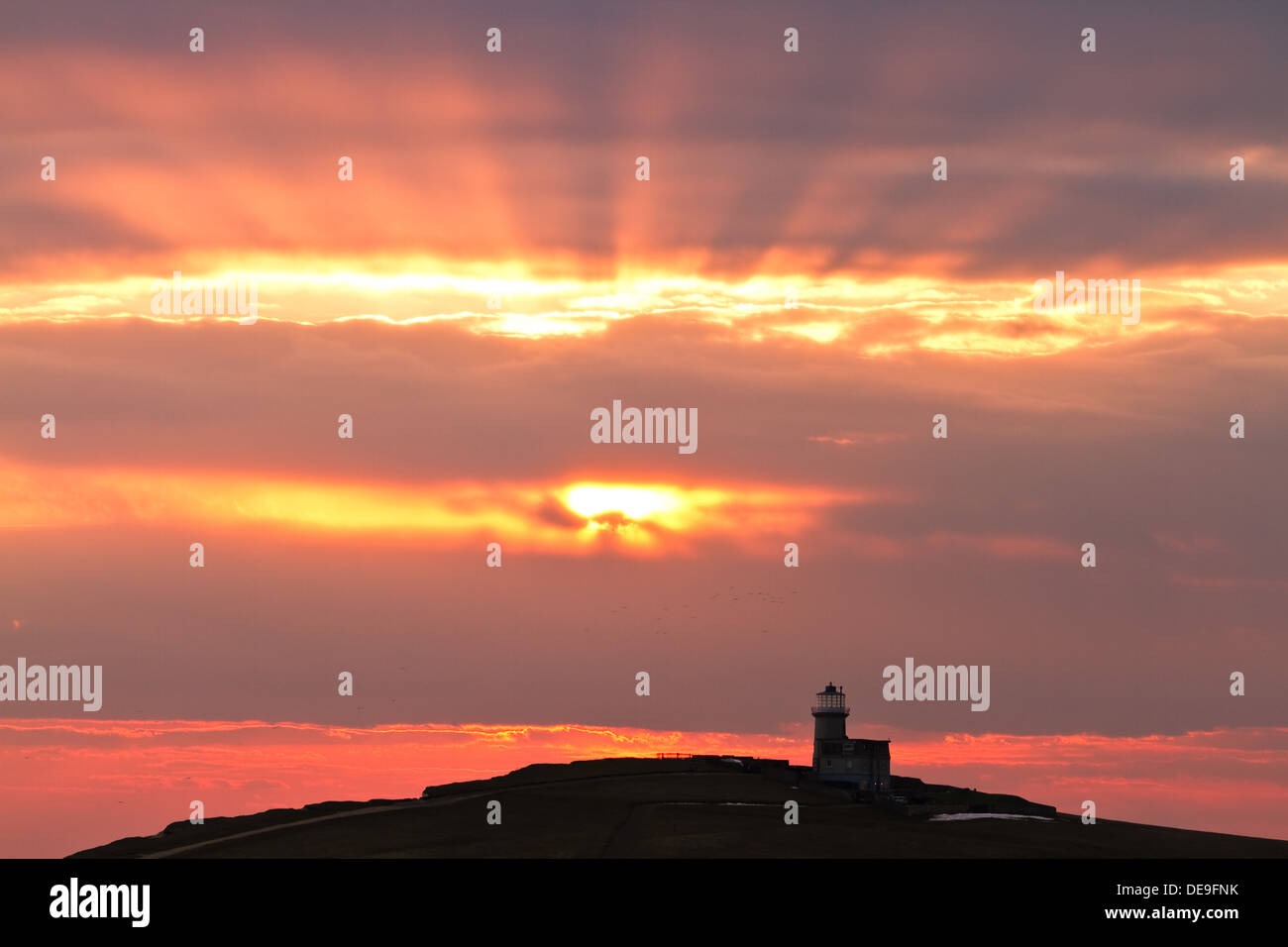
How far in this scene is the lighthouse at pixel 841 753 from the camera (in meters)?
142

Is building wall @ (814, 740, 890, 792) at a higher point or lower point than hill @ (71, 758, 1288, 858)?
higher

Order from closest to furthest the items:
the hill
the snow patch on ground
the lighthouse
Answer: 1. the hill
2. the snow patch on ground
3. the lighthouse

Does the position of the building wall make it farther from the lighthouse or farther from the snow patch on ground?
the snow patch on ground

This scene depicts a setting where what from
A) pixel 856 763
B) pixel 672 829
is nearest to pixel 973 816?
pixel 856 763

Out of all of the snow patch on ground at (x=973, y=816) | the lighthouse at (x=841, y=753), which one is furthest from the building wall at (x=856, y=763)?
the snow patch on ground at (x=973, y=816)

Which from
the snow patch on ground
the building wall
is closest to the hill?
the snow patch on ground

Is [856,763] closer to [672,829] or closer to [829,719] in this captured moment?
[829,719]

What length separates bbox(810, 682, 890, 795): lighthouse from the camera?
14175 cm

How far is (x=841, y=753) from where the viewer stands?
143500 mm

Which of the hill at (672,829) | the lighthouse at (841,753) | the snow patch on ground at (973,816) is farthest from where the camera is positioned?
the lighthouse at (841,753)

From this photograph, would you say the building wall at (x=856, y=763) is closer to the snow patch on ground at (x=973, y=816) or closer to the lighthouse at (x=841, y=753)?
the lighthouse at (x=841, y=753)
